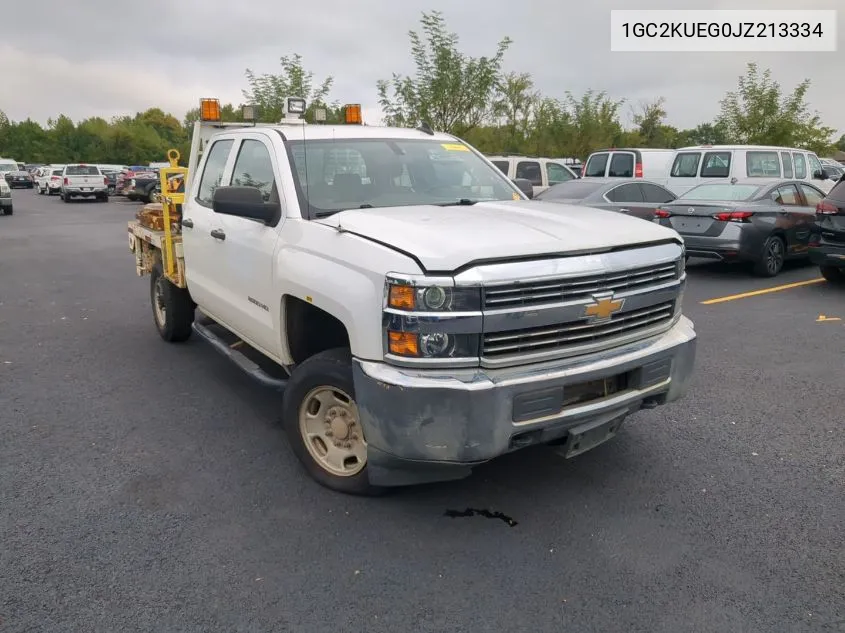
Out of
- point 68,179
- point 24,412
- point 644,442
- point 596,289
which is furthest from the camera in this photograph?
point 68,179

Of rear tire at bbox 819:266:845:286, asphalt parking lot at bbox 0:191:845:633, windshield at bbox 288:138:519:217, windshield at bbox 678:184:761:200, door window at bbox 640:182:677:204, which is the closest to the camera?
asphalt parking lot at bbox 0:191:845:633

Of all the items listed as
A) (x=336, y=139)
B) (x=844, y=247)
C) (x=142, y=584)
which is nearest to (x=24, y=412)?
(x=142, y=584)

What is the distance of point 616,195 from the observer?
38.4 ft

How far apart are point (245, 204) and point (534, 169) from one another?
1305 cm

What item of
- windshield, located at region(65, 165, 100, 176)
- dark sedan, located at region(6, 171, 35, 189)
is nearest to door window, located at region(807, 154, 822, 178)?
windshield, located at region(65, 165, 100, 176)

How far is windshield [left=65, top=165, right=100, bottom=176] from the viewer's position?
1366 inches

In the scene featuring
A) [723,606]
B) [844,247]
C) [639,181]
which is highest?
Result: [639,181]

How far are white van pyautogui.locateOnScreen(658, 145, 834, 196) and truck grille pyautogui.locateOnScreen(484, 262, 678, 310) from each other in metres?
12.0

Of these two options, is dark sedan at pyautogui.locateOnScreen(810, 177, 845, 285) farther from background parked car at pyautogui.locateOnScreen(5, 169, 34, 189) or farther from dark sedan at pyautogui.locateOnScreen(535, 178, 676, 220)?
background parked car at pyautogui.locateOnScreen(5, 169, 34, 189)

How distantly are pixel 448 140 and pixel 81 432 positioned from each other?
3.30 m

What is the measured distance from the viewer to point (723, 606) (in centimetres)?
279

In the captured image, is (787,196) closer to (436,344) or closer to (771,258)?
(771,258)

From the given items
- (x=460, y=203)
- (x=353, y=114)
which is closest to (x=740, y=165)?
(x=353, y=114)

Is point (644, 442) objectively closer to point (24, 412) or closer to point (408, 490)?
point (408, 490)
